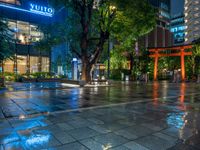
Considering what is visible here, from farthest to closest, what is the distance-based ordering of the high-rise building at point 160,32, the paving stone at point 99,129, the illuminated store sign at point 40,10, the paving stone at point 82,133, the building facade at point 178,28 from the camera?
the building facade at point 178,28 < the high-rise building at point 160,32 < the illuminated store sign at point 40,10 < the paving stone at point 99,129 < the paving stone at point 82,133

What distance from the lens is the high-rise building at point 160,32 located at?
73162mm

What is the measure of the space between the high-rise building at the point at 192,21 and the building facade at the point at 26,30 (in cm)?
7277

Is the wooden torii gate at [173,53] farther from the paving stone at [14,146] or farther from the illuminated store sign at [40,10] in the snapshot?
the paving stone at [14,146]

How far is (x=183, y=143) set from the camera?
4.33 m

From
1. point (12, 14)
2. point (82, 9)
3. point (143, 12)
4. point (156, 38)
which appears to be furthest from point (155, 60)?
point (156, 38)

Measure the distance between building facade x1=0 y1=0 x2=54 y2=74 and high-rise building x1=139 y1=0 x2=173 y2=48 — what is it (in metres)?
42.1

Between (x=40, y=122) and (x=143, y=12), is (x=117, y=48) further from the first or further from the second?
(x=40, y=122)

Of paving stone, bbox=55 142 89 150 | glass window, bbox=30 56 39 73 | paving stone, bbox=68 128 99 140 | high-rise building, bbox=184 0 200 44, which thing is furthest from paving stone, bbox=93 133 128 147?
high-rise building, bbox=184 0 200 44

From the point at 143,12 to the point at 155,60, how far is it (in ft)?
52.6

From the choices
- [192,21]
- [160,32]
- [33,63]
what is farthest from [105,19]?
[192,21]

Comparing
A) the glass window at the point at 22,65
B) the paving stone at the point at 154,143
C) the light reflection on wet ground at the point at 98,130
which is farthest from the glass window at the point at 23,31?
the paving stone at the point at 154,143

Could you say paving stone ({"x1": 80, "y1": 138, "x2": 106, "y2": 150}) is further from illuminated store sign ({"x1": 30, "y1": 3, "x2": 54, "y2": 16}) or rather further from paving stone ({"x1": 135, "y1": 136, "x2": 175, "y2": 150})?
illuminated store sign ({"x1": 30, "y1": 3, "x2": 54, "y2": 16})

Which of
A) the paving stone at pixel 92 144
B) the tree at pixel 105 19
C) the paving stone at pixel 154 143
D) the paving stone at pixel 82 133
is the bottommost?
the paving stone at pixel 154 143

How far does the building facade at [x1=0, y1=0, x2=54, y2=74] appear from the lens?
107 feet
